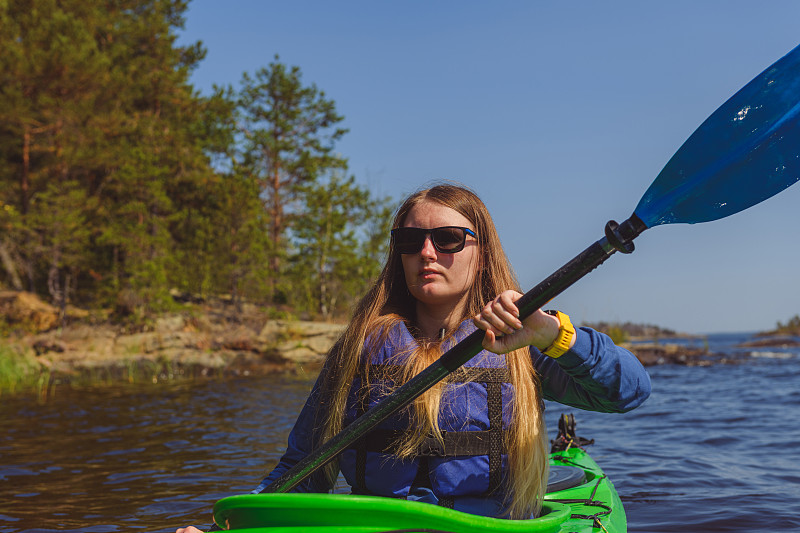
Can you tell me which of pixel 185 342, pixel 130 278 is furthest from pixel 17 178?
pixel 185 342

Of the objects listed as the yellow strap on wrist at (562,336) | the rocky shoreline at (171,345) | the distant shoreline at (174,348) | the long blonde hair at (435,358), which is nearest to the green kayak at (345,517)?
the long blonde hair at (435,358)

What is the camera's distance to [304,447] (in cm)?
232

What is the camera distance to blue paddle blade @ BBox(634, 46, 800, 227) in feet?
5.81

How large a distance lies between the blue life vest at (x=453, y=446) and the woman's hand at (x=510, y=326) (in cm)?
37

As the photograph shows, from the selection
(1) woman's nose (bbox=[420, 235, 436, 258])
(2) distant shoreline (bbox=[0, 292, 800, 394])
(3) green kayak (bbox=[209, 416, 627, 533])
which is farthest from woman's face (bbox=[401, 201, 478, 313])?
(2) distant shoreline (bbox=[0, 292, 800, 394])

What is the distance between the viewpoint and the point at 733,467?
523 cm

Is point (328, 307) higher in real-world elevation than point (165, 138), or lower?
lower

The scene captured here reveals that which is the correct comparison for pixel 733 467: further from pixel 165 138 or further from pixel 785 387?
pixel 165 138

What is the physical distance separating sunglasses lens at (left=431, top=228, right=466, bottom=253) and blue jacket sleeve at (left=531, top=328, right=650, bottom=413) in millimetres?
546

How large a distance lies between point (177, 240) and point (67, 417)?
14761 mm

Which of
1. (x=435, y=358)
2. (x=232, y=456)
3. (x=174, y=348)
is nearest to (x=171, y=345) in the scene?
(x=174, y=348)

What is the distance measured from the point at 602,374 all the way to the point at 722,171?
0.68m

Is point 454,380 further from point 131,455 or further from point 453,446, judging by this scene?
point 131,455

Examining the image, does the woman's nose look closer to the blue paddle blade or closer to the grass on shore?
the blue paddle blade
